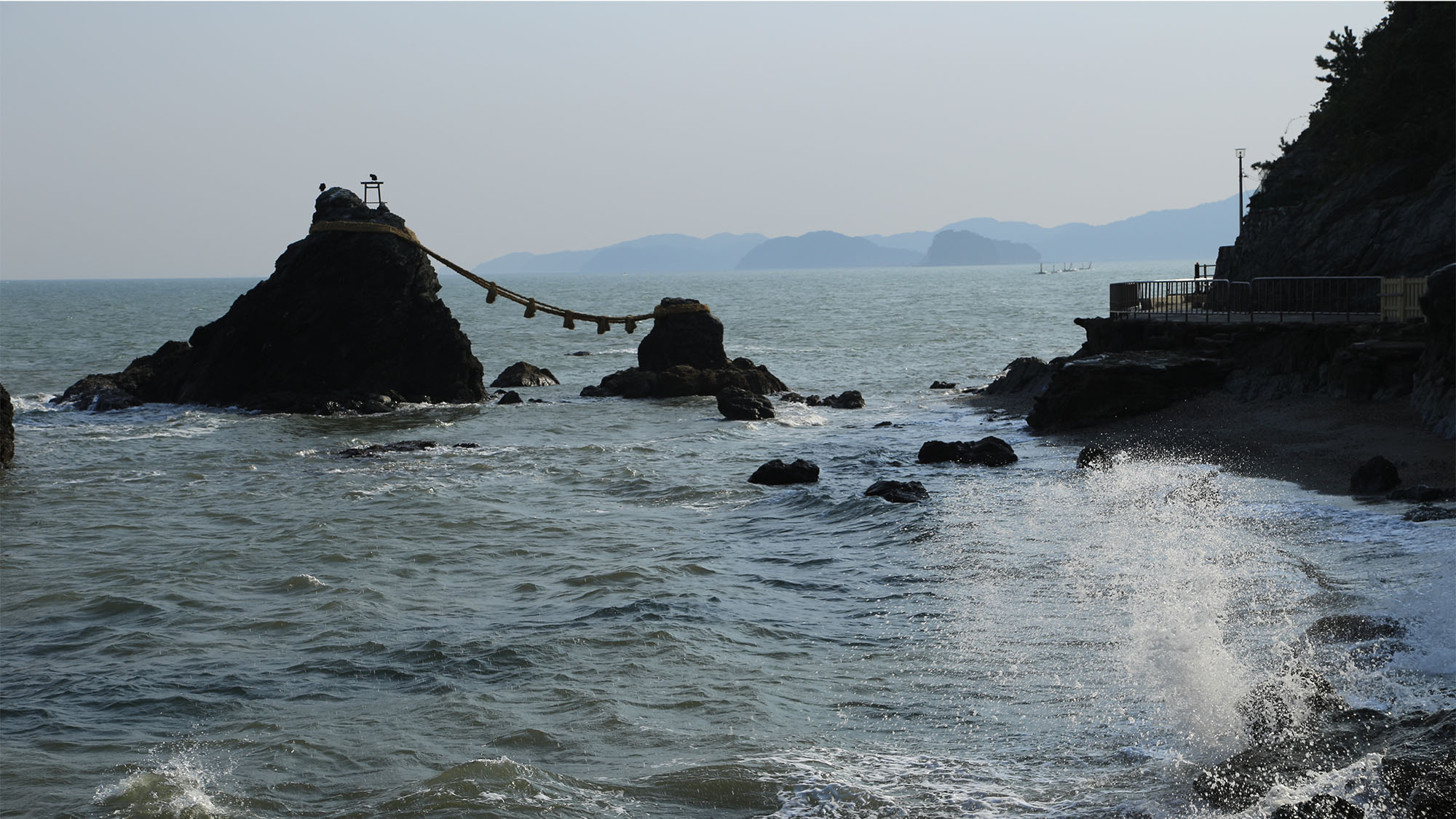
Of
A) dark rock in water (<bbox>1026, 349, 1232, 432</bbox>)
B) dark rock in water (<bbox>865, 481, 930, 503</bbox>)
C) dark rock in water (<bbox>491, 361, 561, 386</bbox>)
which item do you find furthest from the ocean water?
dark rock in water (<bbox>491, 361, 561, 386</bbox>)

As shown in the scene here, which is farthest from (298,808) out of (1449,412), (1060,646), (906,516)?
(1449,412)

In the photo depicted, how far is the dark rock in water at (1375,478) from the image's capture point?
1484 centimetres

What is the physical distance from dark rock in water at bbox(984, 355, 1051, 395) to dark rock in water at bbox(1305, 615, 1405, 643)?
20818mm

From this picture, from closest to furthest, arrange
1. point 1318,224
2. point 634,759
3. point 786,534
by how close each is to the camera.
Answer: point 634,759
point 786,534
point 1318,224

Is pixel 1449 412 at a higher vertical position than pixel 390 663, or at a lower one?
higher

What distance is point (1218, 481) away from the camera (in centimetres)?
1703

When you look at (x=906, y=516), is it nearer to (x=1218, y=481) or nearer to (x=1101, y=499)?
(x=1101, y=499)

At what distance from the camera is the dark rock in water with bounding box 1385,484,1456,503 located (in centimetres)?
1387

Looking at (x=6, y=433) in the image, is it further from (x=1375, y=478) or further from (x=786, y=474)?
(x=1375, y=478)

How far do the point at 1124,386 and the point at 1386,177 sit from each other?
989 centimetres

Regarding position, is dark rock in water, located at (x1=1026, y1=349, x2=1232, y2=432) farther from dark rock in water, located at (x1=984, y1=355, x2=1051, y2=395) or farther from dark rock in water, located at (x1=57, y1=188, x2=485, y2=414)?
dark rock in water, located at (x1=57, y1=188, x2=485, y2=414)

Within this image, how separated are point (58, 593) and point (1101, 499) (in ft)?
43.6

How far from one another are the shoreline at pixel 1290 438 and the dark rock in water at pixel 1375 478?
195 mm

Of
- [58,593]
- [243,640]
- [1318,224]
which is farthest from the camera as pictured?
[1318,224]
